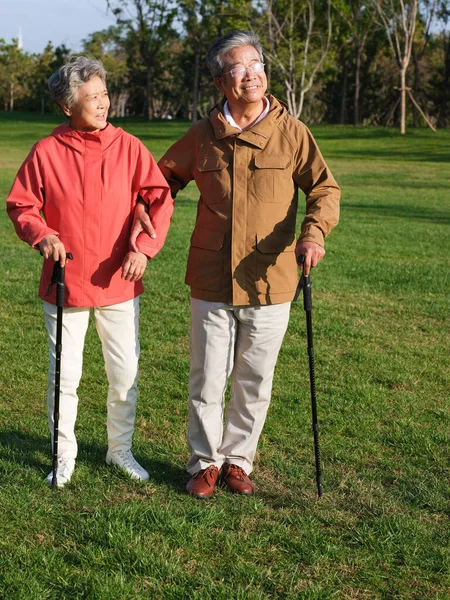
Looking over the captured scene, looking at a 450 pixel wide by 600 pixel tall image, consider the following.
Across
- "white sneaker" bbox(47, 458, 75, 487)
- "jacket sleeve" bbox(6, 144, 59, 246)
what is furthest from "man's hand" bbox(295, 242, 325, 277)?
"white sneaker" bbox(47, 458, 75, 487)

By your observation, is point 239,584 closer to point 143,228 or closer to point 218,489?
point 218,489

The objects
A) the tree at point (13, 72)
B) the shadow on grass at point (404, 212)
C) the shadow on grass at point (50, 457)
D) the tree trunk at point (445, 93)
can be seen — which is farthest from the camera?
the tree at point (13, 72)

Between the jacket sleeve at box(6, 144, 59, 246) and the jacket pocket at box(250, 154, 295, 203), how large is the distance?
3.04 ft

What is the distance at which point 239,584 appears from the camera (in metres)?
3.14

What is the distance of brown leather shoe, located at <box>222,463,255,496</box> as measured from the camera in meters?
3.97

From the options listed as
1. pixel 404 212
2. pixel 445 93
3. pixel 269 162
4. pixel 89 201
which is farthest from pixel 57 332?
pixel 445 93

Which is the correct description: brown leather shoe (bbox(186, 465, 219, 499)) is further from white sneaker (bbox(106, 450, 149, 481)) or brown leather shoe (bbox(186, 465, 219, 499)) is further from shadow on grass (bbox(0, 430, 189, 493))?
white sneaker (bbox(106, 450, 149, 481))

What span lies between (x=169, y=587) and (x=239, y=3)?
4159 cm

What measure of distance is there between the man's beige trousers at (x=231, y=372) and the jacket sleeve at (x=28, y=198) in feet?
2.72

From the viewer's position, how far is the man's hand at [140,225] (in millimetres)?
3807

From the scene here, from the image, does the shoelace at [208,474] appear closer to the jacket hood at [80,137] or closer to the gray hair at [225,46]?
the jacket hood at [80,137]

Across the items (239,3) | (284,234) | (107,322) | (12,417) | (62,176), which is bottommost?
(12,417)

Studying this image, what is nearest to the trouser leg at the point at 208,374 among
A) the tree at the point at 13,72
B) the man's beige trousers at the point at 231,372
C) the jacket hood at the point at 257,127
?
the man's beige trousers at the point at 231,372

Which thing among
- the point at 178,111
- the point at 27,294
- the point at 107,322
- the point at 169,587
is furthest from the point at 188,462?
the point at 178,111
